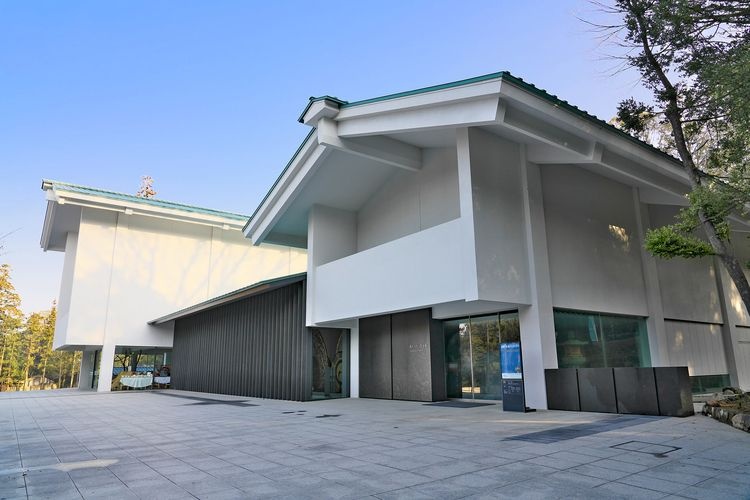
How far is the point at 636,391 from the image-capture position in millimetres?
8680

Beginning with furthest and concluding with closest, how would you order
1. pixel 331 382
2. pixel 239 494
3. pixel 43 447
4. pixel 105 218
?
Result: pixel 105 218, pixel 331 382, pixel 43 447, pixel 239 494

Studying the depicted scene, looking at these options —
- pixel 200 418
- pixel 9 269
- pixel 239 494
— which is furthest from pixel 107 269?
pixel 239 494

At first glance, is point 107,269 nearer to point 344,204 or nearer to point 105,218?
point 105,218

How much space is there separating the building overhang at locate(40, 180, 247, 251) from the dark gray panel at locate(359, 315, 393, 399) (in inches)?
552

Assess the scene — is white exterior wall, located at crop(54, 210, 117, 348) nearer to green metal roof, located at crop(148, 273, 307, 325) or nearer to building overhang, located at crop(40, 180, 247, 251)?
building overhang, located at crop(40, 180, 247, 251)

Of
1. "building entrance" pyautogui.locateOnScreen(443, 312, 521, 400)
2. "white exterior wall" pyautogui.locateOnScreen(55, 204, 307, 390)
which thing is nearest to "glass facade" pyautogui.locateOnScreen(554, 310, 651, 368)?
"building entrance" pyautogui.locateOnScreen(443, 312, 521, 400)

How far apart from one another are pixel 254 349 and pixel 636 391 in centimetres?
1301

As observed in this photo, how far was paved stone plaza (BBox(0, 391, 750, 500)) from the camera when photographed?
406cm

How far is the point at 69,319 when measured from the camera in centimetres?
2245

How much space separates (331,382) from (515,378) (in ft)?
25.6

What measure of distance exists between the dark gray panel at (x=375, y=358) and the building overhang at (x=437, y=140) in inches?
167

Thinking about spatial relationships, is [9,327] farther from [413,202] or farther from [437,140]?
[437,140]

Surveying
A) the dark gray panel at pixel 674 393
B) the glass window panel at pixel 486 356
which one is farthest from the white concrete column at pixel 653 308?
the dark gray panel at pixel 674 393

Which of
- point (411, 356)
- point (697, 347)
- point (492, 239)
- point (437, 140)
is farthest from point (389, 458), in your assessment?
point (697, 347)
